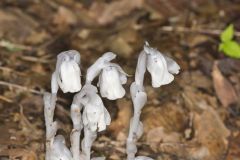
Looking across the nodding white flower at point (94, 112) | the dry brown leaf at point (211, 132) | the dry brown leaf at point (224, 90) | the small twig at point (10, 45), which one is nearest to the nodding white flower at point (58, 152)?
the nodding white flower at point (94, 112)

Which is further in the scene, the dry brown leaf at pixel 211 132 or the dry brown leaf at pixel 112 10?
the dry brown leaf at pixel 112 10

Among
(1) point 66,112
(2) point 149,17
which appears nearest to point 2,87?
(1) point 66,112

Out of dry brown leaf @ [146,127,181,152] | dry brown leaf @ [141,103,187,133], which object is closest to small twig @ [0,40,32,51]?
dry brown leaf @ [141,103,187,133]

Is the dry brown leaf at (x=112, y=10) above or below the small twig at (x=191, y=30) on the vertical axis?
above

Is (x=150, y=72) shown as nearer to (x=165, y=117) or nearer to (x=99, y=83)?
(x=99, y=83)

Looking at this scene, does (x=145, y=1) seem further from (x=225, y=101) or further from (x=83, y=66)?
(x=225, y=101)

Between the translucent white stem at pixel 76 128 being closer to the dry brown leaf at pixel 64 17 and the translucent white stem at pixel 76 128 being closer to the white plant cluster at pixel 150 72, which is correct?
the white plant cluster at pixel 150 72

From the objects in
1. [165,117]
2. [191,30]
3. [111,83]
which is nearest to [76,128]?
[111,83]
